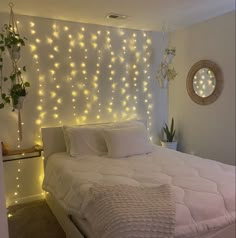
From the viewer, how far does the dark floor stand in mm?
2363

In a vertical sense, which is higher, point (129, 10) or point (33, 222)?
point (129, 10)

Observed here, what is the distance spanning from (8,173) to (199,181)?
7.38ft

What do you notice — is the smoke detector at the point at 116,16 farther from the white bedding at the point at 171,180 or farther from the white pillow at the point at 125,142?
the white bedding at the point at 171,180

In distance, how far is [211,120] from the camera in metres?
3.46

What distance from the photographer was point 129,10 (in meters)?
2.90

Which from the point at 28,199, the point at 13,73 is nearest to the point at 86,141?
the point at 28,199

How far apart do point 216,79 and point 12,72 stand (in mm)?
2649

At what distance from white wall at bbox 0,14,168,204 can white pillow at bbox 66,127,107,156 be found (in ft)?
1.11

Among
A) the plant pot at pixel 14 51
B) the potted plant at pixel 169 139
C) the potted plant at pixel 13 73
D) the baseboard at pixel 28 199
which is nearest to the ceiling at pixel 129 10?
the potted plant at pixel 13 73

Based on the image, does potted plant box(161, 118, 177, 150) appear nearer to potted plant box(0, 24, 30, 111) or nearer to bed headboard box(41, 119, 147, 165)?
bed headboard box(41, 119, 147, 165)

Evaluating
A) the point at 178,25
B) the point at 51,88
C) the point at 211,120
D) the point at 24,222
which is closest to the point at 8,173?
the point at 24,222

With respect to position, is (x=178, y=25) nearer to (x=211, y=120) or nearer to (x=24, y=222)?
(x=211, y=120)

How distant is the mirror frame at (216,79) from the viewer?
3.29 metres

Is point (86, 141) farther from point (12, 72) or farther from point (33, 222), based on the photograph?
point (12, 72)
